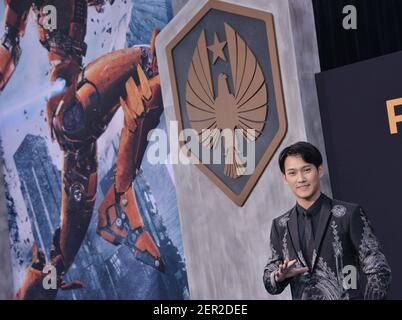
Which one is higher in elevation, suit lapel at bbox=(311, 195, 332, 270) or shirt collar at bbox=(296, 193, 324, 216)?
shirt collar at bbox=(296, 193, 324, 216)

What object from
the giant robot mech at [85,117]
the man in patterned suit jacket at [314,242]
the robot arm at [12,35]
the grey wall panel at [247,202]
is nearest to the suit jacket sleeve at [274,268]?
the man in patterned suit jacket at [314,242]

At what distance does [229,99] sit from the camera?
5.73m

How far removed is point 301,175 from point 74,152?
15.3 feet

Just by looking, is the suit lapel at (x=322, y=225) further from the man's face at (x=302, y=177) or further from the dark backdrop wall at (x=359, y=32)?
the dark backdrop wall at (x=359, y=32)

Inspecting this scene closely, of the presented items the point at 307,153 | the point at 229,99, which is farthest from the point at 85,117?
the point at 307,153

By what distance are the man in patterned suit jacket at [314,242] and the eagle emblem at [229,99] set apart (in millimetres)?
1728

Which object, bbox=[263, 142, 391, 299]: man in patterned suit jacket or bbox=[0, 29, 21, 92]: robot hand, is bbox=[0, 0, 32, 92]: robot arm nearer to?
bbox=[0, 29, 21, 92]: robot hand

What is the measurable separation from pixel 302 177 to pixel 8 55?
5.48m

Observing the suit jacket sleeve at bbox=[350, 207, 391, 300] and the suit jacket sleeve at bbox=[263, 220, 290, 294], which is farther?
the suit jacket sleeve at bbox=[263, 220, 290, 294]

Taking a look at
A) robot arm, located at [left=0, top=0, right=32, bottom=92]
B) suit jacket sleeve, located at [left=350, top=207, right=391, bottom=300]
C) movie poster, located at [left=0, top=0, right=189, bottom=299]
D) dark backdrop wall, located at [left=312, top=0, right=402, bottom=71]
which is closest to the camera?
suit jacket sleeve, located at [left=350, top=207, right=391, bottom=300]

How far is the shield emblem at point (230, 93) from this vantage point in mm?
5531

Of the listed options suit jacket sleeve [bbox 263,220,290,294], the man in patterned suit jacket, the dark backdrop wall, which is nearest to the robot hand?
the dark backdrop wall

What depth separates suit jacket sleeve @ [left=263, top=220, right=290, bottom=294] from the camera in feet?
12.0
